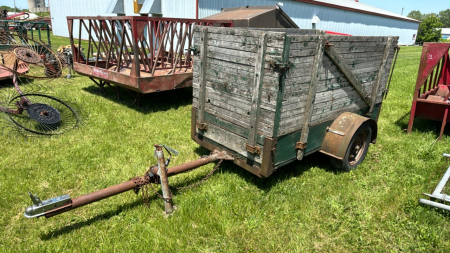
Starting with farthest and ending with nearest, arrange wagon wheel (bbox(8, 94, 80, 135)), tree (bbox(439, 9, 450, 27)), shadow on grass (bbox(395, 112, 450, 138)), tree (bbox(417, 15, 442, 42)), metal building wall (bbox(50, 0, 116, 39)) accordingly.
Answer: tree (bbox(439, 9, 450, 27))
tree (bbox(417, 15, 442, 42))
metal building wall (bbox(50, 0, 116, 39))
shadow on grass (bbox(395, 112, 450, 138))
wagon wheel (bbox(8, 94, 80, 135))

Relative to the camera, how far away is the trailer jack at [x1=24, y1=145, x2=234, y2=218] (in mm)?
2721

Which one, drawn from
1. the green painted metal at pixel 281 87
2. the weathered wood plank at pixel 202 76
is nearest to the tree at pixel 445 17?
the weathered wood plank at pixel 202 76

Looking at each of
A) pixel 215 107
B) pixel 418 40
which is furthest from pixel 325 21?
pixel 418 40

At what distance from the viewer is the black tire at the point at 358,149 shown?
14.3ft

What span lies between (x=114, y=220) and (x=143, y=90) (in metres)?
3.62

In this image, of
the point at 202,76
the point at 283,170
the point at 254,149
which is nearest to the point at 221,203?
the point at 254,149

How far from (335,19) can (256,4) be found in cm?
1219

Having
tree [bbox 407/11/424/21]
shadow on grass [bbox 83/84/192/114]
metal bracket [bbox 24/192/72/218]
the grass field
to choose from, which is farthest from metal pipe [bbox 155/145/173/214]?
tree [bbox 407/11/424/21]

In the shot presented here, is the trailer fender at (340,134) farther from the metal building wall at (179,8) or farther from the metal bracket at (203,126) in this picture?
the metal building wall at (179,8)

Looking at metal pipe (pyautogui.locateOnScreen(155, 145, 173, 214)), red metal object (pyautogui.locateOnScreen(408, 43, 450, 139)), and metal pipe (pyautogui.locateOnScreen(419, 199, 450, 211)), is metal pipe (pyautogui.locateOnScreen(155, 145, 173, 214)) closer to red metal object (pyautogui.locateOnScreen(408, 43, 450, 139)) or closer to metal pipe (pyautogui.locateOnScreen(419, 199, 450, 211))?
metal pipe (pyautogui.locateOnScreen(419, 199, 450, 211))

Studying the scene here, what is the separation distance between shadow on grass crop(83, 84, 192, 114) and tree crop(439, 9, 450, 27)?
17913 centimetres

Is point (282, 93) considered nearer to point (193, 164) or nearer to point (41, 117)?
point (193, 164)

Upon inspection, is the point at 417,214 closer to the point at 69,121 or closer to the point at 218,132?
the point at 218,132

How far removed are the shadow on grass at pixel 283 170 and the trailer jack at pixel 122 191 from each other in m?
0.45
